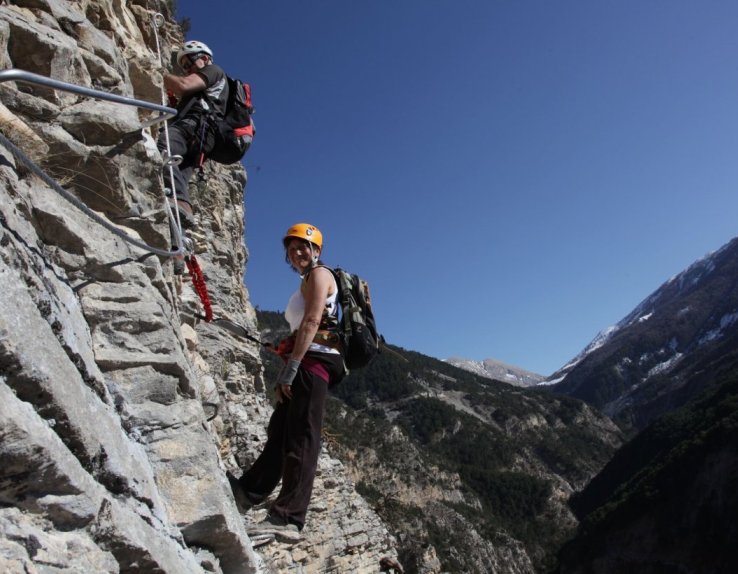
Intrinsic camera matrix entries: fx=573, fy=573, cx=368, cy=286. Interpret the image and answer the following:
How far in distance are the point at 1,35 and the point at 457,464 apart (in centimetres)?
9026

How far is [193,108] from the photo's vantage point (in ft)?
15.8

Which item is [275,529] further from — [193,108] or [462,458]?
[462,458]

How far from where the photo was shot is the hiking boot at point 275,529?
3527mm

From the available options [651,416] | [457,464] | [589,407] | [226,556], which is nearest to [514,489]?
[457,464]

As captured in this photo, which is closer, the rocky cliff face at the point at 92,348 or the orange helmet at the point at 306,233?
the rocky cliff face at the point at 92,348

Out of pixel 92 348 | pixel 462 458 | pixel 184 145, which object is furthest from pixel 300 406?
pixel 462 458

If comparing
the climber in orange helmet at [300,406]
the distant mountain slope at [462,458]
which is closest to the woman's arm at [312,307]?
the climber in orange helmet at [300,406]

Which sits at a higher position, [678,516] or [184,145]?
[678,516]

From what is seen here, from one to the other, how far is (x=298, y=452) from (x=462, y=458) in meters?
92.5

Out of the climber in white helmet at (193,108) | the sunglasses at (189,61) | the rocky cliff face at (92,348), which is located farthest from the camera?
the sunglasses at (189,61)

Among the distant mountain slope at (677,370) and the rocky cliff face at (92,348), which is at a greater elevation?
the distant mountain slope at (677,370)

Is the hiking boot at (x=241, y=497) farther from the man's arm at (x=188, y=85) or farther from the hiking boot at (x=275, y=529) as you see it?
the man's arm at (x=188, y=85)

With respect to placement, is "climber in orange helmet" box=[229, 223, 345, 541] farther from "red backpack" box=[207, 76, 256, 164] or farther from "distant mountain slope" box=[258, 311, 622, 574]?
"distant mountain slope" box=[258, 311, 622, 574]

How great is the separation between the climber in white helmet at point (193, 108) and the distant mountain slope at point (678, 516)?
55.4 metres
